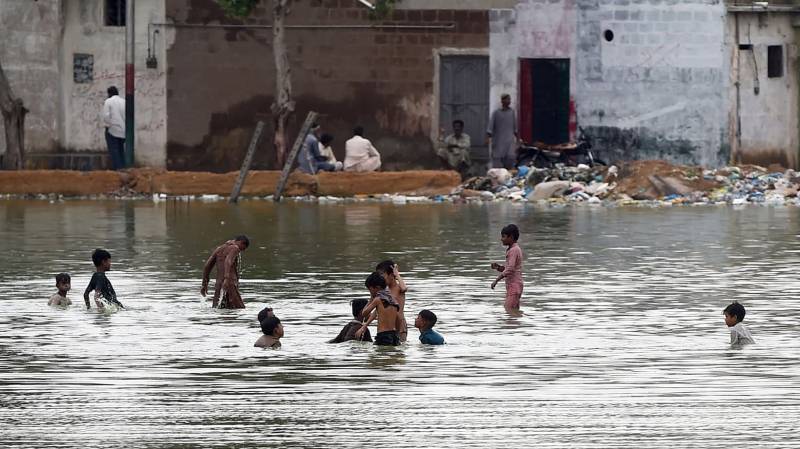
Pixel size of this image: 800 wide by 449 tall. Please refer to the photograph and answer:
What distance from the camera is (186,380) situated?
14.8 meters

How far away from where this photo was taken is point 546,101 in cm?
4009

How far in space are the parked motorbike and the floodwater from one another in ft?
31.9

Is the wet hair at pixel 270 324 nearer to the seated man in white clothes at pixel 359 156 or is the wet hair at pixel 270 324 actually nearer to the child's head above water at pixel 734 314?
the child's head above water at pixel 734 314

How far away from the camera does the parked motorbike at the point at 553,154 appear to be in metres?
38.7

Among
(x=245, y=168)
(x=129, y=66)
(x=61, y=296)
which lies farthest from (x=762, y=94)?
(x=61, y=296)

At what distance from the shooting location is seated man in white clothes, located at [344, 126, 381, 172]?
123 feet

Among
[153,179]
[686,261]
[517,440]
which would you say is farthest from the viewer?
[153,179]

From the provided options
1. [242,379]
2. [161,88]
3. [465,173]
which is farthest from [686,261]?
[161,88]

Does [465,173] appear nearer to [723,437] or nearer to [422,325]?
[422,325]

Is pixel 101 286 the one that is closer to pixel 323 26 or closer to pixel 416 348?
pixel 416 348

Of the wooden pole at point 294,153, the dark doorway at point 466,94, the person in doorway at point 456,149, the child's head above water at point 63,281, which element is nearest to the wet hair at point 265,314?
the child's head above water at point 63,281

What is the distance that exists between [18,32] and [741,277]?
21.2 m

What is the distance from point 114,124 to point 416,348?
23025 mm

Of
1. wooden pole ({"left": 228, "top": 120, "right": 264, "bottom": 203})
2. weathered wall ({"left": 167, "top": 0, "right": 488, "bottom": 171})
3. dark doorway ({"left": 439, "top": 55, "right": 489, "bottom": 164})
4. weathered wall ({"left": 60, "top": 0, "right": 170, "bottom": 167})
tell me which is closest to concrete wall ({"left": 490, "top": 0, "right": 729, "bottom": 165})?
dark doorway ({"left": 439, "top": 55, "right": 489, "bottom": 164})
